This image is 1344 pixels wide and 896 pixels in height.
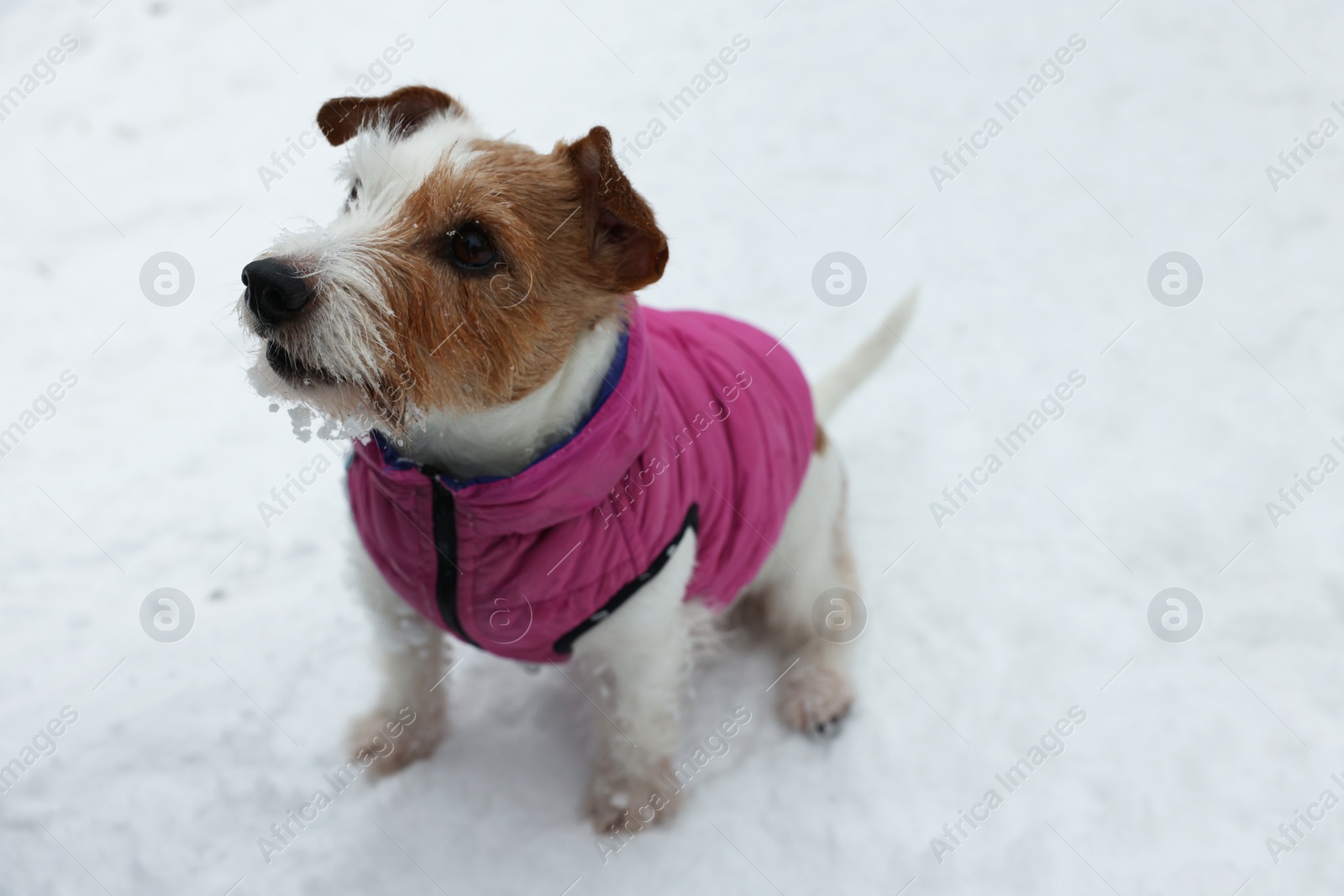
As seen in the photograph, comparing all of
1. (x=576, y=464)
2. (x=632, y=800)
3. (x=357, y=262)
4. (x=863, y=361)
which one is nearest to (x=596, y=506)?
(x=576, y=464)

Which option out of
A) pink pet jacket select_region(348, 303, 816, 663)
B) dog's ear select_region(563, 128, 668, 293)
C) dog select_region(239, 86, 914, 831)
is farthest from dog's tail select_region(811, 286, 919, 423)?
dog's ear select_region(563, 128, 668, 293)

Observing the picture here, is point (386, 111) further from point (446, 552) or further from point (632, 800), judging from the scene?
point (632, 800)

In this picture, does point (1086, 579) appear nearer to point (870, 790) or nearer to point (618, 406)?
point (870, 790)


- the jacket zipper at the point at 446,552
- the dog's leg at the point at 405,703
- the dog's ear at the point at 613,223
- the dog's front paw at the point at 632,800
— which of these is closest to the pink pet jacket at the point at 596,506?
the jacket zipper at the point at 446,552

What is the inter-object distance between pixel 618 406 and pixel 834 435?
230 centimetres

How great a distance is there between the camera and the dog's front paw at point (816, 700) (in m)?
3.18

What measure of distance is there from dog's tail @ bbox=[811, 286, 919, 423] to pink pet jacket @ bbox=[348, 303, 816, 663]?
851mm

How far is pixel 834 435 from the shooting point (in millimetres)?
4312

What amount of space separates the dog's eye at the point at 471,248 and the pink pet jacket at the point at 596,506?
0.41m

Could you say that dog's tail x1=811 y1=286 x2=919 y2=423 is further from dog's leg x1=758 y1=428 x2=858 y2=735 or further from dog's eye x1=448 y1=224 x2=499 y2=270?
dog's eye x1=448 y1=224 x2=499 y2=270

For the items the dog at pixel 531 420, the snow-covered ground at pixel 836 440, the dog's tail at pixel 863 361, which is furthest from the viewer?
the dog's tail at pixel 863 361

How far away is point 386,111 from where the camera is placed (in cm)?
238

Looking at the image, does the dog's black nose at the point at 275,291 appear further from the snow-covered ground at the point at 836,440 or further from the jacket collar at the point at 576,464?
the snow-covered ground at the point at 836,440

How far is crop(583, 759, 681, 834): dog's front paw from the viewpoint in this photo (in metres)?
2.91
